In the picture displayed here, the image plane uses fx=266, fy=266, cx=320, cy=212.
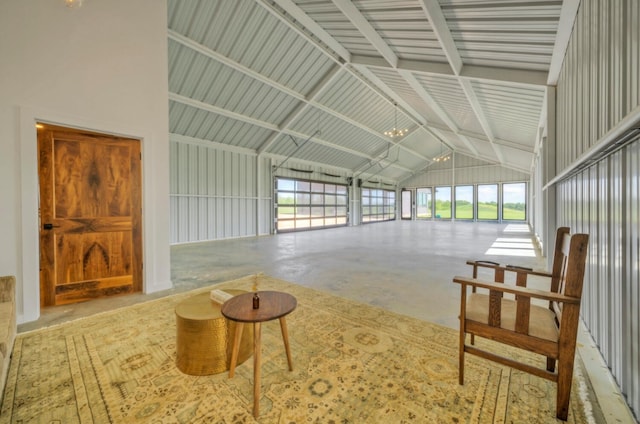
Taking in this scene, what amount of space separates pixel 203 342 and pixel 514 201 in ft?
62.7

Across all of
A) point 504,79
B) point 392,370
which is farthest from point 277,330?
point 504,79

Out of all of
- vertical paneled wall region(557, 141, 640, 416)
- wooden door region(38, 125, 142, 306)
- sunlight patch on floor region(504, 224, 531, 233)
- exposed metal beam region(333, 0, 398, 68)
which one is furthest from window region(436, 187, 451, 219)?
wooden door region(38, 125, 142, 306)

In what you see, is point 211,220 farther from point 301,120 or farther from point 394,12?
point 394,12

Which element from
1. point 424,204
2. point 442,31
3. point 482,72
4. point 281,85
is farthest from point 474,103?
point 424,204

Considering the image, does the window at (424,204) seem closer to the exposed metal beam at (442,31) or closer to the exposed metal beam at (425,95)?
the exposed metal beam at (425,95)

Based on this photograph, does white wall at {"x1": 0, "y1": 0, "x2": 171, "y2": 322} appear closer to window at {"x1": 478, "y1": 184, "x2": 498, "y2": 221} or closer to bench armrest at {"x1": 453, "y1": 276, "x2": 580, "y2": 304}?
bench armrest at {"x1": 453, "y1": 276, "x2": 580, "y2": 304}

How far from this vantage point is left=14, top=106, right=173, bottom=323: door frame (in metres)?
2.63

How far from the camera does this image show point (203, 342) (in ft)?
5.90

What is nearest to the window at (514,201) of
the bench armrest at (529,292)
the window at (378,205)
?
the window at (378,205)

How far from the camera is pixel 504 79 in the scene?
438 centimetres

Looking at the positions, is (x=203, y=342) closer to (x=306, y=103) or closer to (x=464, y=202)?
(x=306, y=103)

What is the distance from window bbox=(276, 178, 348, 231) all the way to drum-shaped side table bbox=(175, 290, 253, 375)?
935cm

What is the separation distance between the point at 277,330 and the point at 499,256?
560 cm

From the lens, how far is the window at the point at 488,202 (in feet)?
→ 54.6
